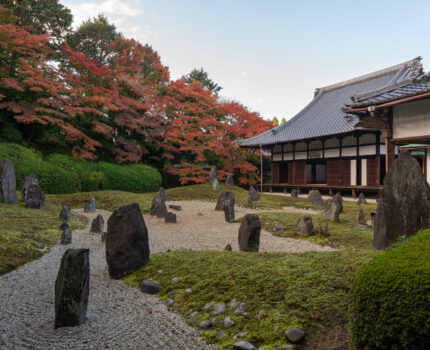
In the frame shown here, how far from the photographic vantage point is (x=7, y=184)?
379 inches

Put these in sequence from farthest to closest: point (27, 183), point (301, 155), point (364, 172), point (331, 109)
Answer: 1. point (331, 109)
2. point (301, 155)
3. point (364, 172)
4. point (27, 183)

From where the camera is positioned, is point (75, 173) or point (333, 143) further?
point (333, 143)

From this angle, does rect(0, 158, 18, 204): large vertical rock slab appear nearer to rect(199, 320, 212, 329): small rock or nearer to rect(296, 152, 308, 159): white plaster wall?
rect(199, 320, 212, 329): small rock

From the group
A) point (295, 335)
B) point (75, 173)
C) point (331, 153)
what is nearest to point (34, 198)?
point (75, 173)

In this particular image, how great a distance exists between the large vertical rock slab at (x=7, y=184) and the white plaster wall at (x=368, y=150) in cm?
1584

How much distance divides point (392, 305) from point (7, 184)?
11.1 metres

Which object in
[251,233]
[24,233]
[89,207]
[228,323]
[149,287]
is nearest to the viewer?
[228,323]

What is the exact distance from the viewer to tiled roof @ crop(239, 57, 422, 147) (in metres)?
17.5

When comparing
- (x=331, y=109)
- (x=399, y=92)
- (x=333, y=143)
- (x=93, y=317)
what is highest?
(x=331, y=109)

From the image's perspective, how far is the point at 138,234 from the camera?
14.3 feet

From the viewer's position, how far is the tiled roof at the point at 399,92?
797 centimetres

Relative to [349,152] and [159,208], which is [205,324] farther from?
[349,152]

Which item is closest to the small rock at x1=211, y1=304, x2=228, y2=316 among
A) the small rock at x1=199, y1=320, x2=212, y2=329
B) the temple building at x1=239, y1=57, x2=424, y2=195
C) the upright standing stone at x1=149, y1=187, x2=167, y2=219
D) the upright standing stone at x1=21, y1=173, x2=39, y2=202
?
the small rock at x1=199, y1=320, x2=212, y2=329

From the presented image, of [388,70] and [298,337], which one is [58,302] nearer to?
[298,337]
